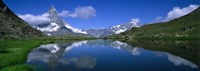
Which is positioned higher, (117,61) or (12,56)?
(12,56)

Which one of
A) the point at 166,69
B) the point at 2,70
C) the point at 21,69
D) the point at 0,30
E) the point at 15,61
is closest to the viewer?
the point at 2,70

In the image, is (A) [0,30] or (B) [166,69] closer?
(B) [166,69]

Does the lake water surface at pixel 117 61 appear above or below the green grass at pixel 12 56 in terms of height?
below

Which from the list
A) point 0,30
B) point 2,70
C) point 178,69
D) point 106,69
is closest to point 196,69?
point 178,69

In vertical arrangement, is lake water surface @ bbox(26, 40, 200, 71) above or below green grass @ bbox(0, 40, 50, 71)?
below

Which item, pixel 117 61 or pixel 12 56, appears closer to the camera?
pixel 12 56

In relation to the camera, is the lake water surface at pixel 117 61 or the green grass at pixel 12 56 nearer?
the lake water surface at pixel 117 61

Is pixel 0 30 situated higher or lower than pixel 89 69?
higher

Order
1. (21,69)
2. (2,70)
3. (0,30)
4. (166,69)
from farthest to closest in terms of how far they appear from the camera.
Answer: (0,30) → (166,69) → (21,69) → (2,70)

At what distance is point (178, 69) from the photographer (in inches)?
1772

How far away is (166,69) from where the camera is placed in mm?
44938

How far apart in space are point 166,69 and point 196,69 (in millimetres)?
4299

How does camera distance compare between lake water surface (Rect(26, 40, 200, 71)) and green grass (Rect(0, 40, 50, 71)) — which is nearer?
lake water surface (Rect(26, 40, 200, 71))

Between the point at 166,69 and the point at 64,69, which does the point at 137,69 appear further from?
the point at 64,69
